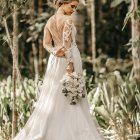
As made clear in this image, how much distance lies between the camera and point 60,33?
584cm

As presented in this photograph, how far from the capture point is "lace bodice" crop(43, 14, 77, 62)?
18.9 feet

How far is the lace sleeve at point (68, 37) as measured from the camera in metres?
5.76

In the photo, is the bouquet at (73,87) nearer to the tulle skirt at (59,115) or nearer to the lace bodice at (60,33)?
the tulle skirt at (59,115)

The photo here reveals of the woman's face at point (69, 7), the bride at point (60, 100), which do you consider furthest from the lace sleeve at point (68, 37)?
the woman's face at point (69, 7)

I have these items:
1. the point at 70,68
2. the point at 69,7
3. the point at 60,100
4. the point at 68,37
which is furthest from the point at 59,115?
the point at 69,7

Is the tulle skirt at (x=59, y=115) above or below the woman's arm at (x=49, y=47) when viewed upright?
below

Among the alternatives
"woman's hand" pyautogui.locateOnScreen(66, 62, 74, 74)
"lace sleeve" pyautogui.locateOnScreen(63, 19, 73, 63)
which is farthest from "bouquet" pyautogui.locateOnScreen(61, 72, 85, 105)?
"lace sleeve" pyautogui.locateOnScreen(63, 19, 73, 63)

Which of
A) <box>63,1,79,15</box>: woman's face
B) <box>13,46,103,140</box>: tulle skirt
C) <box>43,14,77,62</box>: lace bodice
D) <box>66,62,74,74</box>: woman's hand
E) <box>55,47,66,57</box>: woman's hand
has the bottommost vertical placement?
<box>13,46,103,140</box>: tulle skirt

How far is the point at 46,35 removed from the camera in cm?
589

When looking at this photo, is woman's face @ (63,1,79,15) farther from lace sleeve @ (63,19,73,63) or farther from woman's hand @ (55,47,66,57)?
woman's hand @ (55,47,66,57)

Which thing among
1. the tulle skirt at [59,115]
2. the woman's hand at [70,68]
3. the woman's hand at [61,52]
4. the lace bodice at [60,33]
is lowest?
the tulle skirt at [59,115]

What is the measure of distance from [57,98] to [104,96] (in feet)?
7.41

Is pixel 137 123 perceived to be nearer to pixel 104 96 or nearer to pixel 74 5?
pixel 104 96

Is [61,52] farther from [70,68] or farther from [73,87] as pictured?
[73,87]
